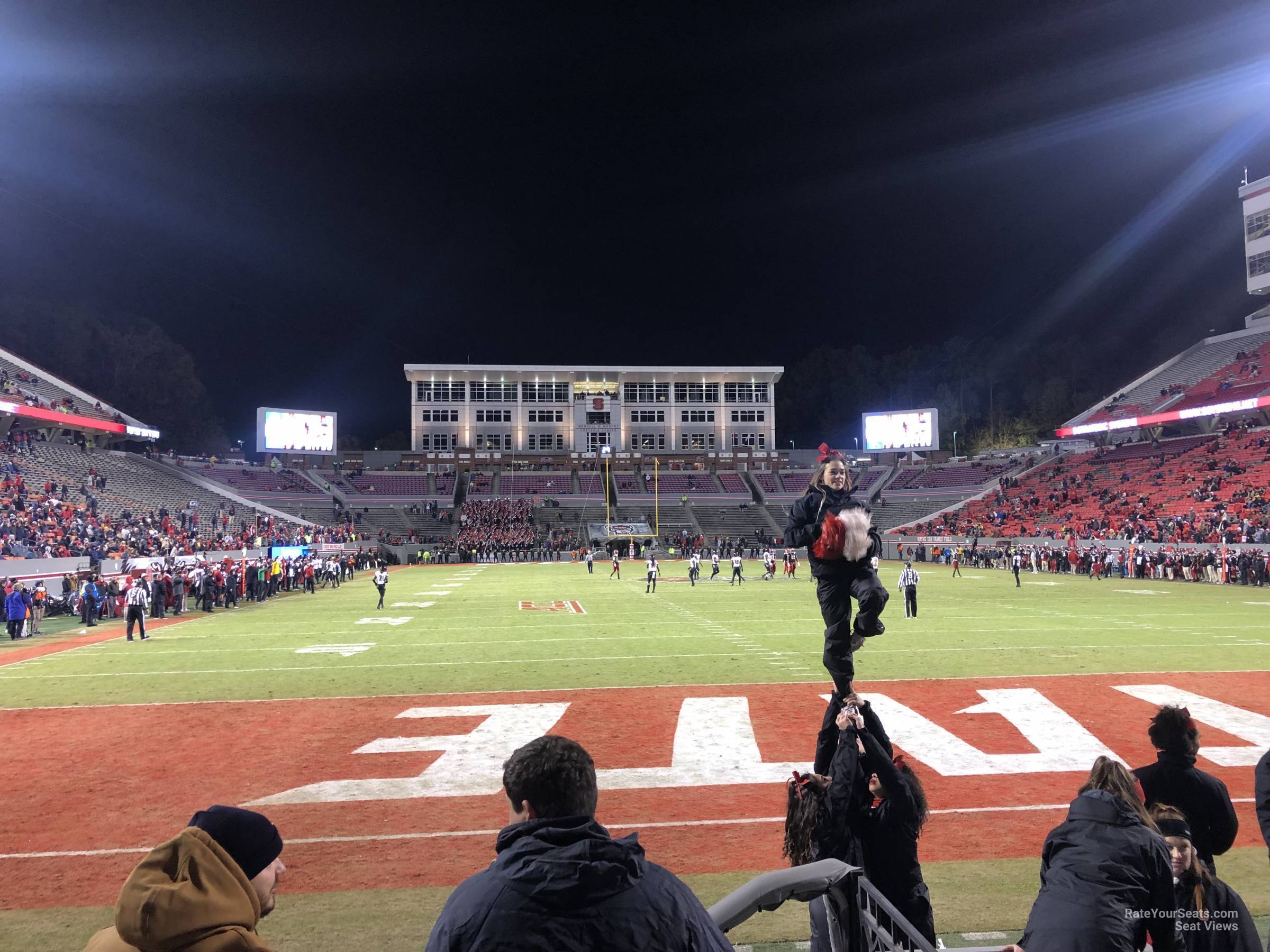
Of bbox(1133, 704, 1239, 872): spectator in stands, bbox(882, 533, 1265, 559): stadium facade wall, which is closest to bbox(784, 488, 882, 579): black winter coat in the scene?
bbox(1133, 704, 1239, 872): spectator in stands

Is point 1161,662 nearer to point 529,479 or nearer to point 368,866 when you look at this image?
point 368,866

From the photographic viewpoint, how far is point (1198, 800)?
4211 mm

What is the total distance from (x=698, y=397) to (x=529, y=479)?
23131 millimetres

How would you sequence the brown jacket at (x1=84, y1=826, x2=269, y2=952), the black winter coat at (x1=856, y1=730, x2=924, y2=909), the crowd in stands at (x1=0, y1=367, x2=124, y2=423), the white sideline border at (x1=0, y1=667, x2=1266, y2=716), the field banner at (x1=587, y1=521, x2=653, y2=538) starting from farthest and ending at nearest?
the field banner at (x1=587, y1=521, x2=653, y2=538) < the crowd in stands at (x1=0, y1=367, x2=124, y2=423) < the white sideline border at (x1=0, y1=667, x2=1266, y2=716) < the black winter coat at (x1=856, y1=730, x2=924, y2=909) < the brown jacket at (x1=84, y1=826, x2=269, y2=952)

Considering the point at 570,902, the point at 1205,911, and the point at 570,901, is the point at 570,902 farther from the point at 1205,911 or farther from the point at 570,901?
the point at 1205,911

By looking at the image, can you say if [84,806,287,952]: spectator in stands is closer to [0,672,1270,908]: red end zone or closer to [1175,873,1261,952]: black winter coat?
[1175,873,1261,952]: black winter coat

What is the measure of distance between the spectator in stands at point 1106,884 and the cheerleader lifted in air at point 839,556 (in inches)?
72.3

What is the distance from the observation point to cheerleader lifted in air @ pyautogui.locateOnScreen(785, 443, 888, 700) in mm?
5422

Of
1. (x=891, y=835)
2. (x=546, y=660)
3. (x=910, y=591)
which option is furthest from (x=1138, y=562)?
(x=891, y=835)

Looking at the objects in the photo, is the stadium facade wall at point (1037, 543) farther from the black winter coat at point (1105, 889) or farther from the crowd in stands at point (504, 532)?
the black winter coat at point (1105, 889)

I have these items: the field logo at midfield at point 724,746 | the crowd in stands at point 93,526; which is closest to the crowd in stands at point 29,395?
the crowd in stands at point 93,526

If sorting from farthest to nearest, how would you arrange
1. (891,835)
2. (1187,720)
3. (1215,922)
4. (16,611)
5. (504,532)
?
(504,532)
(16,611)
(1187,720)
(891,835)
(1215,922)

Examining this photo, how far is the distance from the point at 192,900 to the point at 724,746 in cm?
831

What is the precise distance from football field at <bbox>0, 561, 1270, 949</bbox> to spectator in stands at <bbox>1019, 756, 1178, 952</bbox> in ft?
7.45
